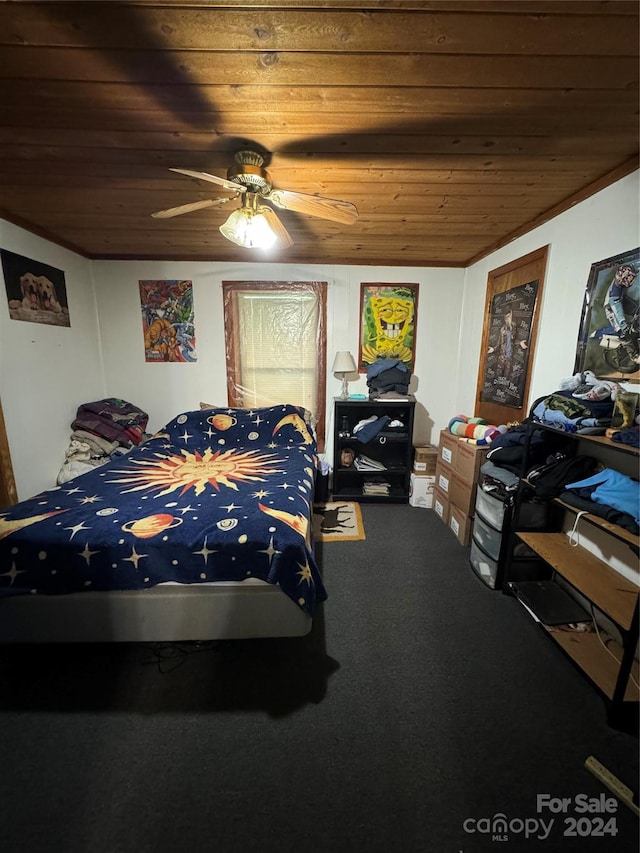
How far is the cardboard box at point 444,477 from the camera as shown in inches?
103

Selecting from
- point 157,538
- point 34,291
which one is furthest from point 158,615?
point 34,291

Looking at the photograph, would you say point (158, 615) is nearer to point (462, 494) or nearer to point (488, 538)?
point (488, 538)

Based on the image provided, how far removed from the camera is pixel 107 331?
3158 millimetres

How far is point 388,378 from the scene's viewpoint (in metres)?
3.03

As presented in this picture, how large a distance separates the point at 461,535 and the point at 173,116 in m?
2.85

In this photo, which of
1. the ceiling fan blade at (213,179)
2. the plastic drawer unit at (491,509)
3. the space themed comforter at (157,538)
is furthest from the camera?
the plastic drawer unit at (491,509)

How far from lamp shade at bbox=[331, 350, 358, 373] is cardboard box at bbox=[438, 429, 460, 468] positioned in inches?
39.9

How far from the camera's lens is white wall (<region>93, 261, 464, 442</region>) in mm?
3082

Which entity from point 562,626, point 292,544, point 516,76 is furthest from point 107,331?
point 562,626

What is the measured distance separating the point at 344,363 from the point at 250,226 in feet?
5.18

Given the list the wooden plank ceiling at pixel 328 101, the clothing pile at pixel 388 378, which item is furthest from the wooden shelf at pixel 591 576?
the wooden plank ceiling at pixel 328 101

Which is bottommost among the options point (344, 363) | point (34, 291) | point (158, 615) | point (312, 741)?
point (312, 741)

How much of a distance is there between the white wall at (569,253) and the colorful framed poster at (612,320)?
2.4 inches

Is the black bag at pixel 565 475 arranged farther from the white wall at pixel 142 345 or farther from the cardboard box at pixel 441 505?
the cardboard box at pixel 441 505
